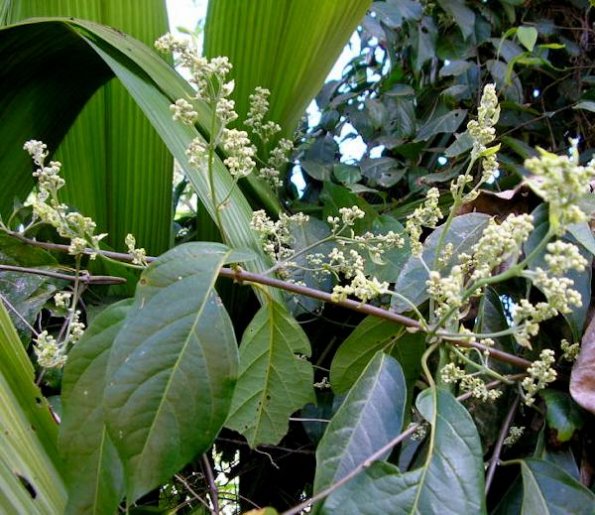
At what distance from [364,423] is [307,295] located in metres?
0.13

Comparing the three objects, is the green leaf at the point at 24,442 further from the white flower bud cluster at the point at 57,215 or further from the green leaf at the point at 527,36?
the green leaf at the point at 527,36

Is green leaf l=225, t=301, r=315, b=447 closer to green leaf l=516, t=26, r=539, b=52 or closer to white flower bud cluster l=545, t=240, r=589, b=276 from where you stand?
white flower bud cluster l=545, t=240, r=589, b=276

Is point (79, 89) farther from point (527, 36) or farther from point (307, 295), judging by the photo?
point (527, 36)

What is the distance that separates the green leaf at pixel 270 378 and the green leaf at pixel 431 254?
4.4 inches

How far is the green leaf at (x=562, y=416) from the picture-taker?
586mm

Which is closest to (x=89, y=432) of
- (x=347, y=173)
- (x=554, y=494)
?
(x=554, y=494)

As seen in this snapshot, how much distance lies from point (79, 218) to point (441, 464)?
0.36m

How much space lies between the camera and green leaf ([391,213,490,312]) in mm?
663

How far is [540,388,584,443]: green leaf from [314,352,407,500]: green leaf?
5.7 inches

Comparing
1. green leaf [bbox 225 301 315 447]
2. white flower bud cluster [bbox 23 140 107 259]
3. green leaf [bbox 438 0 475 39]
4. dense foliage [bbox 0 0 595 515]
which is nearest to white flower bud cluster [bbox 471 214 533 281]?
dense foliage [bbox 0 0 595 515]

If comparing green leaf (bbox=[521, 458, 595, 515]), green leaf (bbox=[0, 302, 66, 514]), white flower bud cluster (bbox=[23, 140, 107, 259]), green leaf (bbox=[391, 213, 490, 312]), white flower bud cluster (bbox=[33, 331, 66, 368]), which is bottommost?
Answer: green leaf (bbox=[521, 458, 595, 515])

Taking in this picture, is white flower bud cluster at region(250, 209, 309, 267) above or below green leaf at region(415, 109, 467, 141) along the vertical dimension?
below

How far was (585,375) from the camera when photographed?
0.59m

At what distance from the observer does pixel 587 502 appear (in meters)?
0.54
